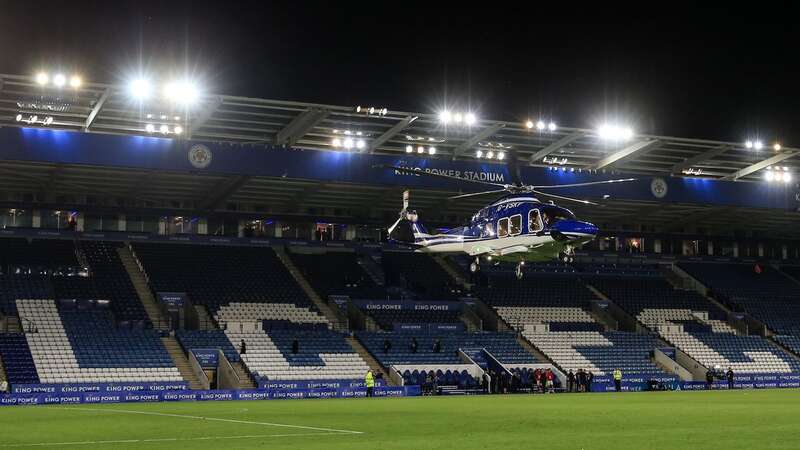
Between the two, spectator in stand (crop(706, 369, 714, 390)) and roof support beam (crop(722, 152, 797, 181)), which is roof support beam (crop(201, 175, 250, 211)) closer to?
spectator in stand (crop(706, 369, 714, 390))

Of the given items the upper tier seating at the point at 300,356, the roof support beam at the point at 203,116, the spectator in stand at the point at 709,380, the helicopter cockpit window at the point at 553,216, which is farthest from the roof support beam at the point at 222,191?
the spectator in stand at the point at 709,380

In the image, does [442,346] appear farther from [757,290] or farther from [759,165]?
[757,290]

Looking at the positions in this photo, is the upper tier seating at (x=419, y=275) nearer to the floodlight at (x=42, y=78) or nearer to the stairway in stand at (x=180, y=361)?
the stairway in stand at (x=180, y=361)

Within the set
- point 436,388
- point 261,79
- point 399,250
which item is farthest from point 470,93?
point 399,250

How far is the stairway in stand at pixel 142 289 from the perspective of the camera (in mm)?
54312

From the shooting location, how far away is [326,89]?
162ft

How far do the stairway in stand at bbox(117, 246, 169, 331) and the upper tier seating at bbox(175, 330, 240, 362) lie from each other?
2.00 m

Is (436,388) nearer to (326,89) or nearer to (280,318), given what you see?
(280,318)

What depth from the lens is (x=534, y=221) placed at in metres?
39.1

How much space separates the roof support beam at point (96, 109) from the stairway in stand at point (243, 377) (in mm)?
13927

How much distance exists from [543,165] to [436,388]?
1817cm

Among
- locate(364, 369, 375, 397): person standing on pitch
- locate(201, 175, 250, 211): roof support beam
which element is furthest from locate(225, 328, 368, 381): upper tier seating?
locate(201, 175, 250, 211): roof support beam

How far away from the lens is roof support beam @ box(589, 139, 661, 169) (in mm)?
58500

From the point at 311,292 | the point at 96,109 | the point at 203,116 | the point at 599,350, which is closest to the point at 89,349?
the point at 96,109
